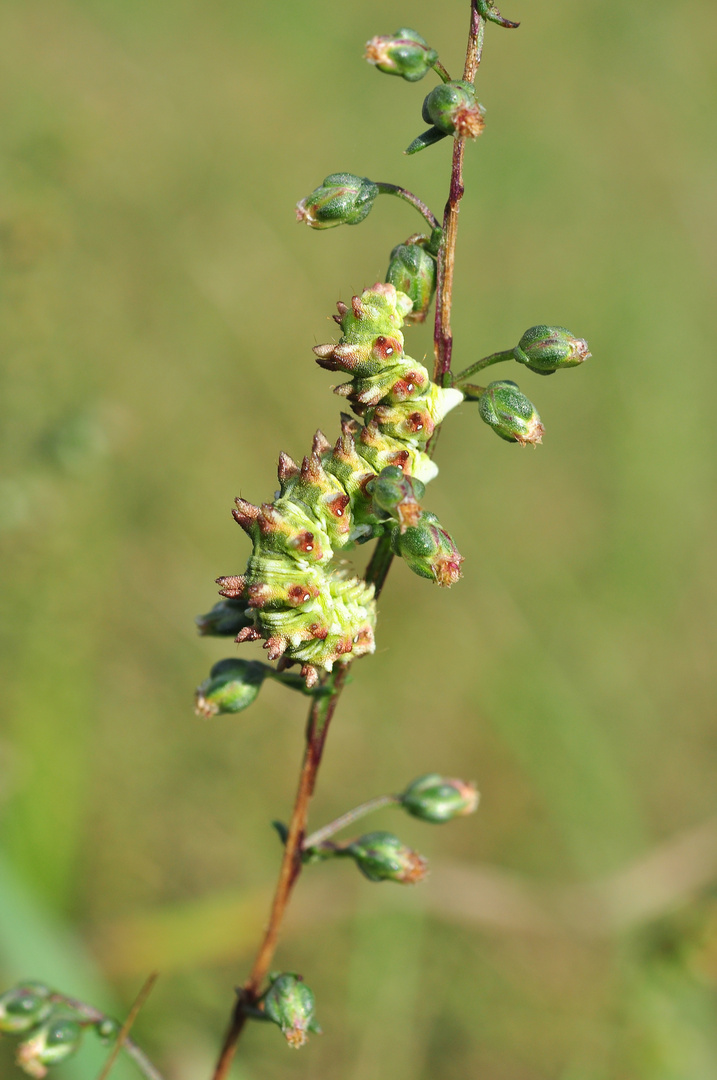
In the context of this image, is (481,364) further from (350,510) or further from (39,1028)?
(39,1028)

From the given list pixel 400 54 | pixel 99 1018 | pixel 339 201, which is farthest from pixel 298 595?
pixel 99 1018

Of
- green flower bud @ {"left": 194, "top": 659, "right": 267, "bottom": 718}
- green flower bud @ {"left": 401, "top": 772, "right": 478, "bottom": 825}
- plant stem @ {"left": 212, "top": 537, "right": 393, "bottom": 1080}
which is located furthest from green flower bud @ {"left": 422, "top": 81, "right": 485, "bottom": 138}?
green flower bud @ {"left": 401, "top": 772, "right": 478, "bottom": 825}

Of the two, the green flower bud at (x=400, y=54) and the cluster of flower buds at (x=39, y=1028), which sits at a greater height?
the green flower bud at (x=400, y=54)

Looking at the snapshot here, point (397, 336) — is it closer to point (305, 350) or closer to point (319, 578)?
point (319, 578)

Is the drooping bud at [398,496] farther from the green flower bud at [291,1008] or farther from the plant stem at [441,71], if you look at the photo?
the green flower bud at [291,1008]

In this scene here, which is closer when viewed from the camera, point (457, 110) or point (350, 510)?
point (457, 110)

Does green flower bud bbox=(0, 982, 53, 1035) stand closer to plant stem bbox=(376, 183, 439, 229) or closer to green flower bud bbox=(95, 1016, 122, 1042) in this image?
green flower bud bbox=(95, 1016, 122, 1042)

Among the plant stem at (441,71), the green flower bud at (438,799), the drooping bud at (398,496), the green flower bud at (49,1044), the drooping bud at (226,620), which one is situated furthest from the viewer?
the green flower bud at (438,799)

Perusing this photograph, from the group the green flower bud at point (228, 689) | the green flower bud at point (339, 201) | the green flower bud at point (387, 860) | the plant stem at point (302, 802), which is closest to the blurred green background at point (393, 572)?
the plant stem at point (302, 802)
